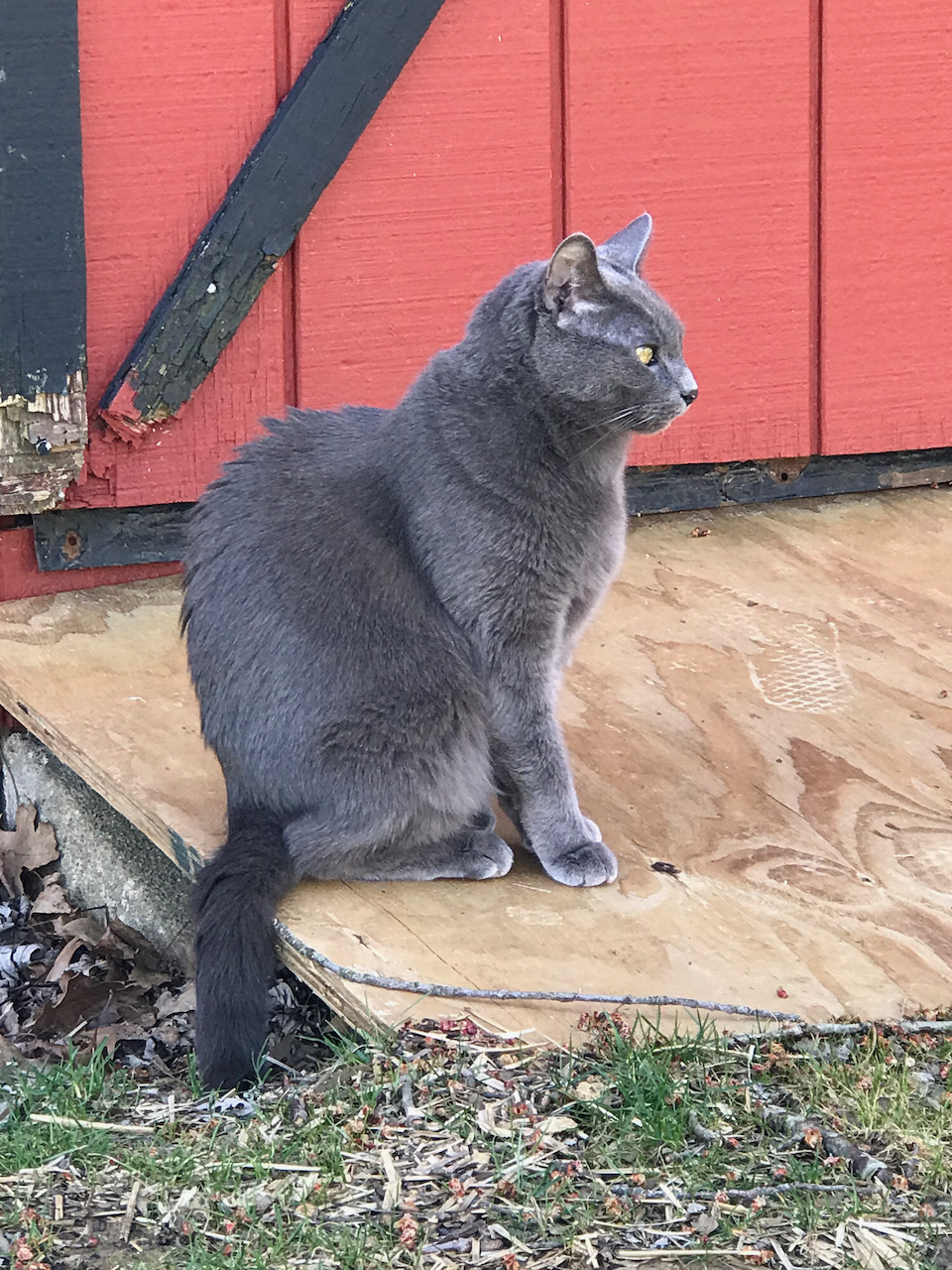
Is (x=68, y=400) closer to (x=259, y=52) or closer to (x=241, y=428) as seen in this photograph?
(x=241, y=428)

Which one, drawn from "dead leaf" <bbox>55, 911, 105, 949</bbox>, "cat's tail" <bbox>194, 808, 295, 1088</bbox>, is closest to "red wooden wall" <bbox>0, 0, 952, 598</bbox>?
"dead leaf" <bbox>55, 911, 105, 949</bbox>

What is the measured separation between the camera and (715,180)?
394 centimetres

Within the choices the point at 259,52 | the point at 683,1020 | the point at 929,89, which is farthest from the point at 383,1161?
the point at 929,89

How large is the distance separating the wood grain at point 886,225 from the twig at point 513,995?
2132 mm

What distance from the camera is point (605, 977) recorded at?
8.00ft

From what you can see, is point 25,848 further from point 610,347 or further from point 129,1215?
point 610,347

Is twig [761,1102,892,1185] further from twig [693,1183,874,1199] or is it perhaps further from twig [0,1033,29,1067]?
twig [0,1033,29,1067]

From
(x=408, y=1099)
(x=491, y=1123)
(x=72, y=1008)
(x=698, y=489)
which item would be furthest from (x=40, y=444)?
(x=491, y=1123)

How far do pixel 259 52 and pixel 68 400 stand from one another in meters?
0.86

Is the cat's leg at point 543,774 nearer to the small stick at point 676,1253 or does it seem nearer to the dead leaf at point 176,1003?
the dead leaf at point 176,1003

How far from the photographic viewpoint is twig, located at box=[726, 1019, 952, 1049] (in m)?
2.28

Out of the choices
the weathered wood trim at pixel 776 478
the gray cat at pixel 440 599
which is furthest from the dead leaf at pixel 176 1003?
the weathered wood trim at pixel 776 478

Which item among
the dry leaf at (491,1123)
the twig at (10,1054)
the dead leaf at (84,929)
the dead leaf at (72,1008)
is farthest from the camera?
the dead leaf at (84,929)

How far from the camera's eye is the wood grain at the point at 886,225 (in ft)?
13.1
